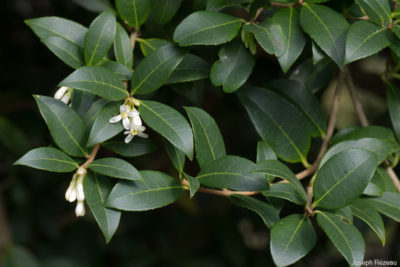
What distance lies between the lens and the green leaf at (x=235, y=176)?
85cm

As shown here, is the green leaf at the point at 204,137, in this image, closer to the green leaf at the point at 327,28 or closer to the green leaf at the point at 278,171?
the green leaf at the point at 278,171

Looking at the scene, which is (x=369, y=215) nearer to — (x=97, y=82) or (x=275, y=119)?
(x=275, y=119)


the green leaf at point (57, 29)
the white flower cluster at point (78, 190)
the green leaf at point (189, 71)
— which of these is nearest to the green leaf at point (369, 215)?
the green leaf at point (189, 71)

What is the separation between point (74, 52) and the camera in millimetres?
899

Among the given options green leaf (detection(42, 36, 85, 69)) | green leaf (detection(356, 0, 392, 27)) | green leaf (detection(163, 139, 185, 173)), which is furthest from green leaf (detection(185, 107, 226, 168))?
green leaf (detection(356, 0, 392, 27))

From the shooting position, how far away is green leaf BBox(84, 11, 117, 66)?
876 mm

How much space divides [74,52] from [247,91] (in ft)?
1.24

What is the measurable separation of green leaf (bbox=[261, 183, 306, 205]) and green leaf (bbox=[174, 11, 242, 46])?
0.96 feet

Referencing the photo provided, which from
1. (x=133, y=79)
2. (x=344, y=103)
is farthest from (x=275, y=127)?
(x=344, y=103)

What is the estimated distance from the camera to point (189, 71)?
948 mm

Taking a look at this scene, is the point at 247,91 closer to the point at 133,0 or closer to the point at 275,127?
the point at 275,127

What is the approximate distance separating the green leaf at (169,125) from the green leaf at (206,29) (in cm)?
13

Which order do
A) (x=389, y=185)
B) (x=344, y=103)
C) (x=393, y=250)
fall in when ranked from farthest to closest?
(x=344, y=103), (x=393, y=250), (x=389, y=185)

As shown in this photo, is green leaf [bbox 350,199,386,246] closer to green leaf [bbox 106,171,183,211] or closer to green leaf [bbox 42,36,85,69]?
green leaf [bbox 106,171,183,211]
